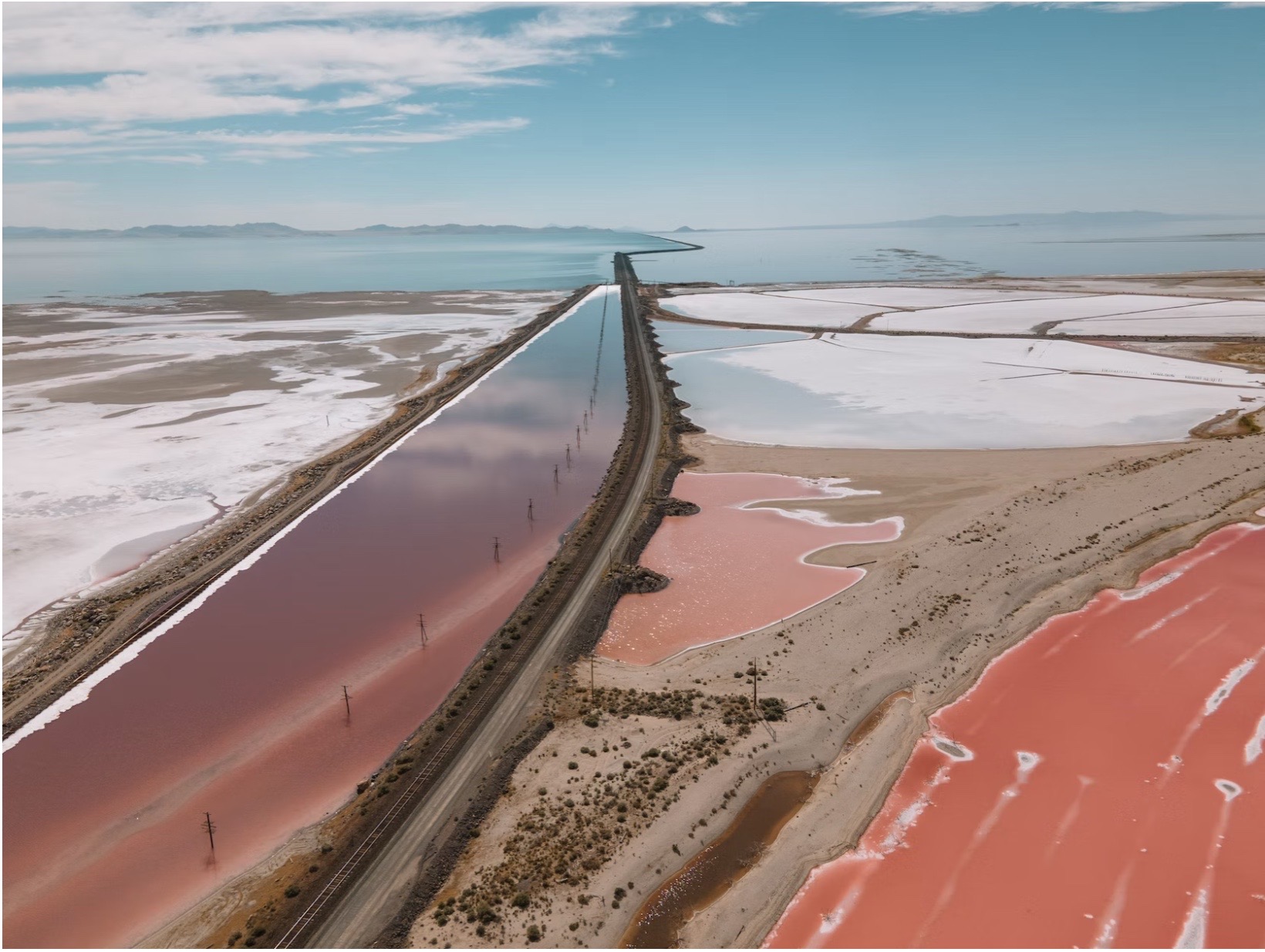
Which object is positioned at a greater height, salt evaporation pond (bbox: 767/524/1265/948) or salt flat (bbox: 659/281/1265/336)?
salt flat (bbox: 659/281/1265/336)

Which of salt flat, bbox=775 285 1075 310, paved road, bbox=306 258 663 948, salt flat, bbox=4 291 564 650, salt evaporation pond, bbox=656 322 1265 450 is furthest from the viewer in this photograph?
salt flat, bbox=775 285 1075 310

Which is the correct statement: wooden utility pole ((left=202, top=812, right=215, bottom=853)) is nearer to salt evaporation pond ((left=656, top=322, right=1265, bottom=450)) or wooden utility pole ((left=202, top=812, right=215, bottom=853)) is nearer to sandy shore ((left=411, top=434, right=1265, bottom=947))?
sandy shore ((left=411, top=434, right=1265, bottom=947))

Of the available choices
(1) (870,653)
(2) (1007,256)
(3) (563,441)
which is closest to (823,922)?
(1) (870,653)

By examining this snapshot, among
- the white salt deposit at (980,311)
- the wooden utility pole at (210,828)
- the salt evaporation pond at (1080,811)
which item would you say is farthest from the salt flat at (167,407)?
the white salt deposit at (980,311)

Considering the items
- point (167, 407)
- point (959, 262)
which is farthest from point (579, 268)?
point (167, 407)

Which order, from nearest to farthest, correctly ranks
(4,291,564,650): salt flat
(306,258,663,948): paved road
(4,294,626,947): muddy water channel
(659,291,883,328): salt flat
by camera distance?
(306,258,663,948): paved road → (4,294,626,947): muddy water channel → (4,291,564,650): salt flat → (659,291,883,328): salt flat

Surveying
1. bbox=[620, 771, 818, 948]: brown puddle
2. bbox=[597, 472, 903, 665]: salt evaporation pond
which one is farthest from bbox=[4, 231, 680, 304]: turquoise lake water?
bbox=[620, 771, 818, 948]: brown puddle
